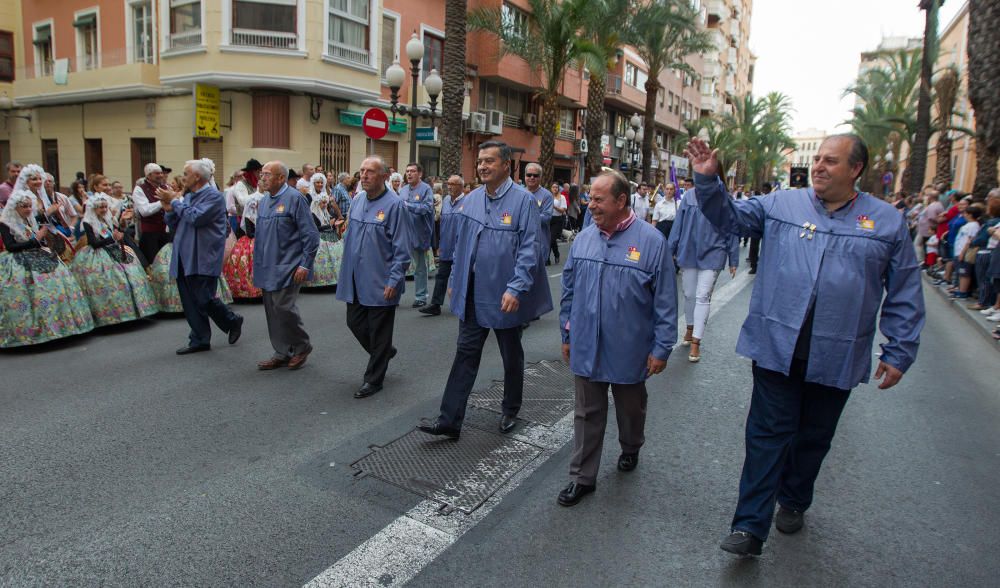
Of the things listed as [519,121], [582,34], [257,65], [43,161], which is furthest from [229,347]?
[519,121]

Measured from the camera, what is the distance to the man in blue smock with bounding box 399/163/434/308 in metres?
9.44

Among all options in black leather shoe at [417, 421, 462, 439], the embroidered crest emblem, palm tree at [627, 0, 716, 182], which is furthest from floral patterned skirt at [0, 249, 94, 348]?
palm tree at [627, 0, 716, 182]

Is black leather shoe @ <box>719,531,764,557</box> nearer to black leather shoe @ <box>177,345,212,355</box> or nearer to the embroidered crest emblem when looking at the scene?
the embroidered crest emblem

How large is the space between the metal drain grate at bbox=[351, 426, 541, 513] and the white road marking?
0.08m

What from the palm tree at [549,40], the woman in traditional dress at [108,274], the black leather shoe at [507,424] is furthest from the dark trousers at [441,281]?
the palm tree at [549,40]

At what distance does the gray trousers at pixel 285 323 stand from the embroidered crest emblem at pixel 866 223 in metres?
4.68

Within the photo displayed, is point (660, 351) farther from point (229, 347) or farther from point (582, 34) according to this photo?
point (582, 34)

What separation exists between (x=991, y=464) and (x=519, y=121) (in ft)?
89.4

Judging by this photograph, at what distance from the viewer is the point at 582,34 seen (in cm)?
2219

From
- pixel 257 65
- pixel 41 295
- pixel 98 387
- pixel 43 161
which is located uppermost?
pixel 257 65

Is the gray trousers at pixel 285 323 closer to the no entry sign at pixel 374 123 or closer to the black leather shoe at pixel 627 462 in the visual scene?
the black leather shoe at pixel 627 462

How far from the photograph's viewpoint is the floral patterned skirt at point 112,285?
7.46m

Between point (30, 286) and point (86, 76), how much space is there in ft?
60.1

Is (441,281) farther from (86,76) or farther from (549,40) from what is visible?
(86,76)
